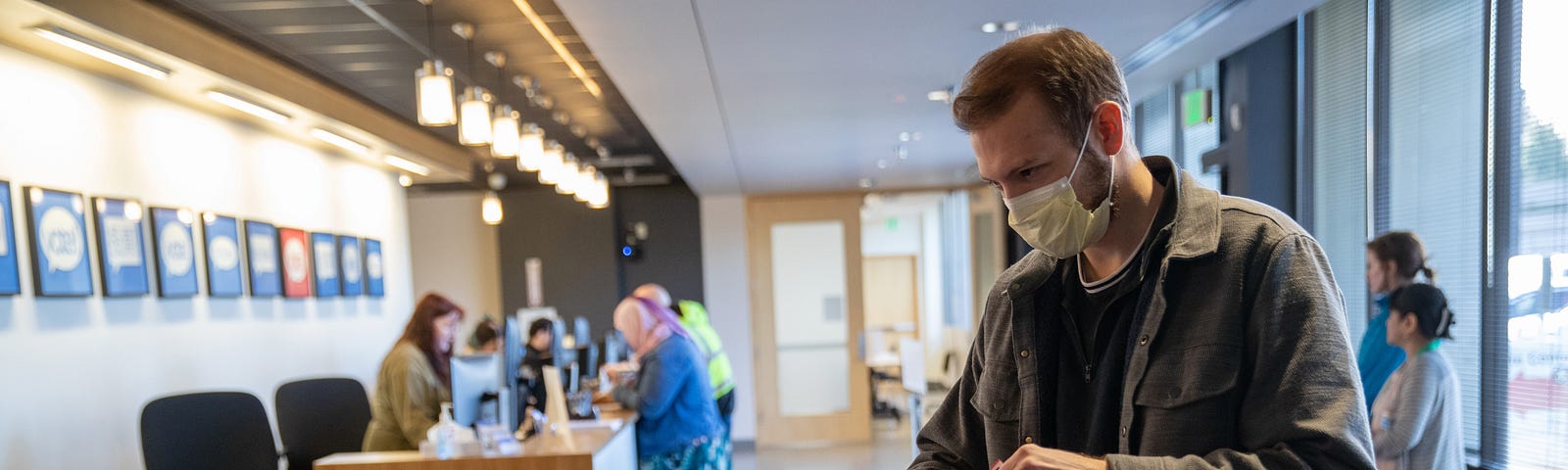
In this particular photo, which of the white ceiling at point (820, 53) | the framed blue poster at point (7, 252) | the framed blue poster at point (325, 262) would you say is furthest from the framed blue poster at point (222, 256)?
the white ceiling at point (820, 53)

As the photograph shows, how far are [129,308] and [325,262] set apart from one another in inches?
79.4

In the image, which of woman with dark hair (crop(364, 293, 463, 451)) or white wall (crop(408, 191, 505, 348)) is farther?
white wall (crop(408, 191, 505, 348))

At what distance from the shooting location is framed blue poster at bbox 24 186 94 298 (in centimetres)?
388

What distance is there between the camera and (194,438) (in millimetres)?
3633

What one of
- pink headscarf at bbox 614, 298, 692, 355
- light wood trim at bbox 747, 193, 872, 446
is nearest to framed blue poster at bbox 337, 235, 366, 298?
pink headscarf at bbox 614, 298, 692, 355

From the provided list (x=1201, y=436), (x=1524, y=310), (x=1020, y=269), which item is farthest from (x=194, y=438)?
(x=1524, y=310)

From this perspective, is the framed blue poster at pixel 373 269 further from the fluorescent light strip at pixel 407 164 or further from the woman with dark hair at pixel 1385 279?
the woman with dark hair at pixel 1385 279

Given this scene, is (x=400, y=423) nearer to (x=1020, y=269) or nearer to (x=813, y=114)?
(x=813, y=114)

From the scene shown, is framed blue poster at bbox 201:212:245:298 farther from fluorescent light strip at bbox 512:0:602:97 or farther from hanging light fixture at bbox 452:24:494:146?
hanging light fixture at bbox 452:24:494:146

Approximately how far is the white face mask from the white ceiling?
1.05 metres

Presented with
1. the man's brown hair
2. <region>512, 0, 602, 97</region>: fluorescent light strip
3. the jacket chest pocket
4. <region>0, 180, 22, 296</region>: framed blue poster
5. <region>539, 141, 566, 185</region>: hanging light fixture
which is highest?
<region>512, 0, 602, 97</region>: fluorescent light strip

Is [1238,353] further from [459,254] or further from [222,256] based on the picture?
[459,254]

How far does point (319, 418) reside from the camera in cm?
452

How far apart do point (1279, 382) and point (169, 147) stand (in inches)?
207
